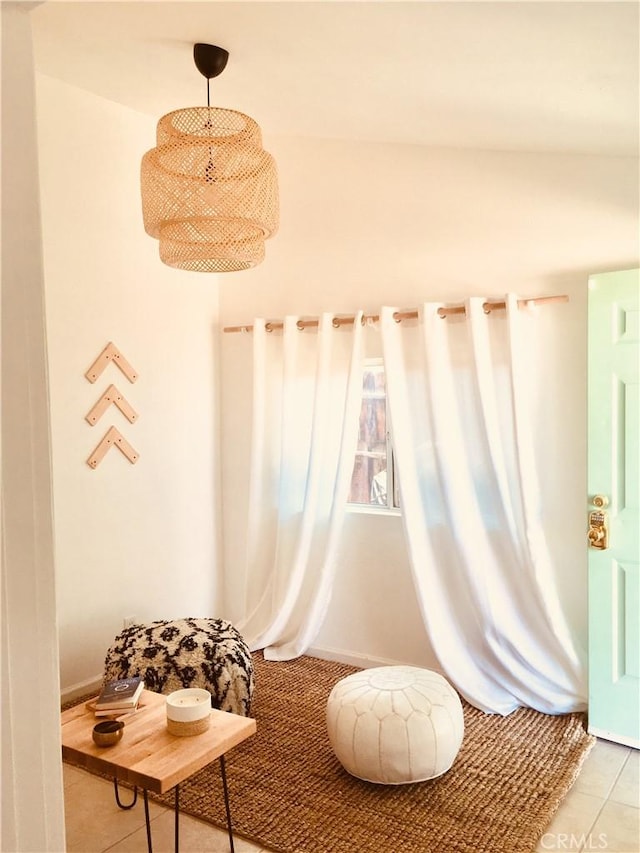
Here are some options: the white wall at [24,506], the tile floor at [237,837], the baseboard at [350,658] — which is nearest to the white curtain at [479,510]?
the baseboard at [350,658]

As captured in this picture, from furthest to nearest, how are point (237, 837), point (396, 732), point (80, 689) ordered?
point (80, 689) → point (396, 732) → point (237, 837)

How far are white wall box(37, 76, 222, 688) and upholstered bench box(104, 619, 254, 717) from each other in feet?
1.72

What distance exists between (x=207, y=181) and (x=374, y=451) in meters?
1.88

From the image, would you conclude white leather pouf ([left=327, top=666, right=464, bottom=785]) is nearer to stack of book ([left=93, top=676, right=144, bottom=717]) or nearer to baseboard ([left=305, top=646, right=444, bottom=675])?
stack of book ([left=93, top=676, right=144, bottom=717])

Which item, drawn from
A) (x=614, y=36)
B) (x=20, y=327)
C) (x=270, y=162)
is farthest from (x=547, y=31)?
(x=20, y=327)

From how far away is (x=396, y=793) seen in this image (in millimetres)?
2740

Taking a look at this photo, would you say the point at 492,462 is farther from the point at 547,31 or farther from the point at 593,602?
the point at 547,31

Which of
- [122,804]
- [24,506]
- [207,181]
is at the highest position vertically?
[207,181]

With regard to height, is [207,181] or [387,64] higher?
[387,64]

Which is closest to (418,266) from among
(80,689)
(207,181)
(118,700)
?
(207,181)

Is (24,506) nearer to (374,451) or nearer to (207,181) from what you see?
(207,181)

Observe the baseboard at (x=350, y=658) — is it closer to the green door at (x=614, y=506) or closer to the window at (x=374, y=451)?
the window at (x=374, y=451)

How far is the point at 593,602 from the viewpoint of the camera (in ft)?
10.5

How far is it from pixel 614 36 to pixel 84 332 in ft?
9.06
